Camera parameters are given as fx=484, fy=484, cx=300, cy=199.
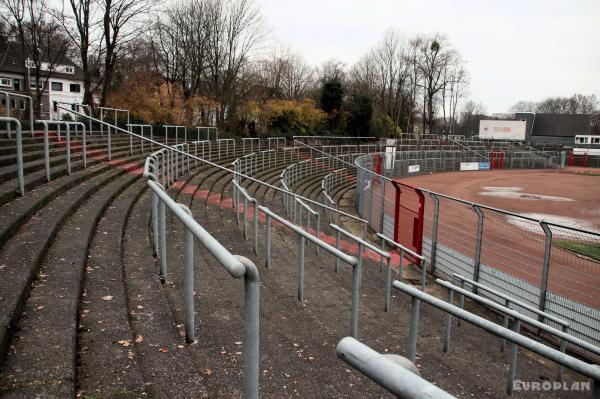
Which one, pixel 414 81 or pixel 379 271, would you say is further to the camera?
pixel 414 81

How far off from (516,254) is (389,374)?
31.5 ft

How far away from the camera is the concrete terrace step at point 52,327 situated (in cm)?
262

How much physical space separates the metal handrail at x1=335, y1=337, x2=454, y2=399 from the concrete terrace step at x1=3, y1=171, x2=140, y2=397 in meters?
1.88

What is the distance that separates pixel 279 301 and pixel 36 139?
8.63m

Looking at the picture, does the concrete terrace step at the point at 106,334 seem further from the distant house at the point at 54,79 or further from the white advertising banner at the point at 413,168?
the distant house at the point at 54,79

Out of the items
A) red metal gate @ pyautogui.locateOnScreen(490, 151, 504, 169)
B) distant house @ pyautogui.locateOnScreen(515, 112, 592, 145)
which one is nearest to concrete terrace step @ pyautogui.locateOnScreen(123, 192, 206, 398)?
red metal gate @ pyautogui.locateOnScreen(490, 151, 504, 169)

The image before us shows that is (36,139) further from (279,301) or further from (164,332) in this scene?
(164,332)

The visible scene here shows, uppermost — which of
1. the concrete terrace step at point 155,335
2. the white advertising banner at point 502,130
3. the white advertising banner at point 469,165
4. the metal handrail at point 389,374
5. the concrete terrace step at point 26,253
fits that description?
the white advertising banner at point 502,130

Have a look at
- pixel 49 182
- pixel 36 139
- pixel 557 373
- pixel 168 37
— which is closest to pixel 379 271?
pixel 557 373

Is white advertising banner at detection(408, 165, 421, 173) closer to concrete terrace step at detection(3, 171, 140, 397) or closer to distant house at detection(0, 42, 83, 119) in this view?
concrete terrace step at detection(3, 171, 140, 397)

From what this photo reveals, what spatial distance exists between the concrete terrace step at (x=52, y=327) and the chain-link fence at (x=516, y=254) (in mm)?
5686

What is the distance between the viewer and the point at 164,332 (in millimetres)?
3504

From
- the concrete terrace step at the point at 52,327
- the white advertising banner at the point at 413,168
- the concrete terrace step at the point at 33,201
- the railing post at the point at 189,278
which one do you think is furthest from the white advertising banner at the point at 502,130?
the railing post at the point at 189,278

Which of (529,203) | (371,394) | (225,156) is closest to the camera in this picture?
(371,394)
